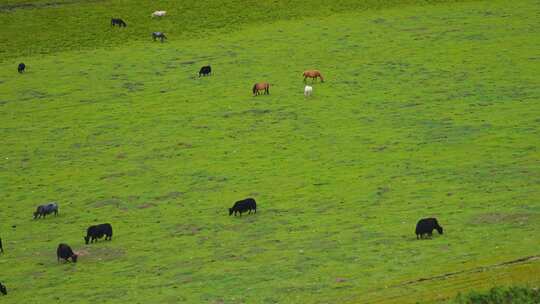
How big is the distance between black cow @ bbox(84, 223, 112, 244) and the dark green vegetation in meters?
16.2

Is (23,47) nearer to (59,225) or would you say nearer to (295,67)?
(295,67)

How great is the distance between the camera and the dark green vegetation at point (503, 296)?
99.8ft

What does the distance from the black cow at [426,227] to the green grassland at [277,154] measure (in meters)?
0.43

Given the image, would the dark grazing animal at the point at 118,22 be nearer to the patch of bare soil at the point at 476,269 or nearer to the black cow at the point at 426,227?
the black cow at the point at 426,227

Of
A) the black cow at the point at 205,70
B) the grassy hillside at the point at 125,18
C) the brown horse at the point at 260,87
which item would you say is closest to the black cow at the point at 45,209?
the brown horse at the point at 260,87

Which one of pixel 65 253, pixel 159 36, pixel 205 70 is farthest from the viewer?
pixel 159 36

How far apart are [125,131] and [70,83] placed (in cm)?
1047

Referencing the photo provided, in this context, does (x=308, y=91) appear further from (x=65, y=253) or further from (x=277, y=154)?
(x=65, y=253)

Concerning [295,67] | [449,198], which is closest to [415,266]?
[449,198]

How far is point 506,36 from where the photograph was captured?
236 ft

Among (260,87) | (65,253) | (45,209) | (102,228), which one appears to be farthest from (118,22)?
(65,253)

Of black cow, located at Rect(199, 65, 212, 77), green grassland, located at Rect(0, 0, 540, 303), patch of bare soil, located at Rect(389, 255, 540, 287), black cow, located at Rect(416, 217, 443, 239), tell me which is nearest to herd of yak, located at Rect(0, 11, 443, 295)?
black cow, located at Rect(416, 217, 443, 239)

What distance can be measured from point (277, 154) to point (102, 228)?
13.8 m

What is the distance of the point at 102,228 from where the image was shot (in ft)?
137
